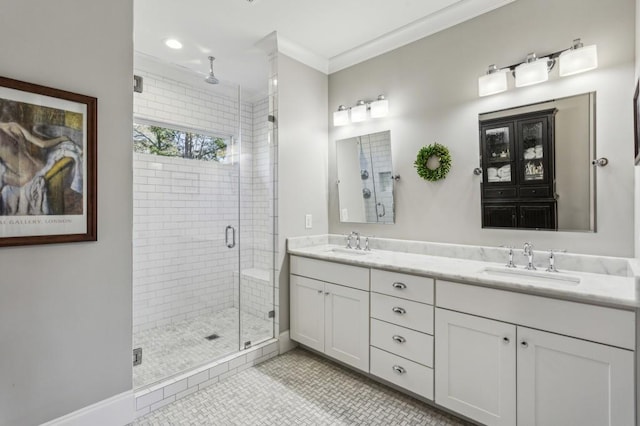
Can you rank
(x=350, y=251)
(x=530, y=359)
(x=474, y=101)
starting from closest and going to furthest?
(x=530, y=359)
(x=474, y=101)
(x=350, y=251)

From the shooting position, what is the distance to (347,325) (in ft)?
7.80

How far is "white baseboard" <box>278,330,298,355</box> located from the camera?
277 cm

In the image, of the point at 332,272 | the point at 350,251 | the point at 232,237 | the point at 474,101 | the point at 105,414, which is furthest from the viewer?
the point at 232,237

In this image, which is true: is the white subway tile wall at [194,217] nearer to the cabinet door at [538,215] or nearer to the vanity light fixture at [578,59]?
the cabinet door at [538,215]

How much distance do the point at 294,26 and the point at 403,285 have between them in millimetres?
2245

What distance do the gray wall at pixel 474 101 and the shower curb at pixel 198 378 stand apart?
1.41 metres

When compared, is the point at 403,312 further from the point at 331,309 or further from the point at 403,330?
the point at 331,309

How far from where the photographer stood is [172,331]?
2.84 metres

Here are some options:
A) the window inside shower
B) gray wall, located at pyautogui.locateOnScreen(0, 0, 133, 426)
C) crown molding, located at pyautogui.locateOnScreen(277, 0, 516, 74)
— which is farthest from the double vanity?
crown molding, located at pyautogui.locateOnScreen(277, 0, 516, 74)

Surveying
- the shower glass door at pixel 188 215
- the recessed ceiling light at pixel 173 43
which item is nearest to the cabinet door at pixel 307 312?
the shower glass door at pixel 188 215

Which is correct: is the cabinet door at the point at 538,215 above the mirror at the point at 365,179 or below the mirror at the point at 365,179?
below

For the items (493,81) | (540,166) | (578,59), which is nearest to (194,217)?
(493,81)

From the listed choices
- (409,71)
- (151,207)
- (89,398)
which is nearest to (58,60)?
(151,207)

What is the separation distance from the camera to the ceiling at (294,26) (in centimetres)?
226
